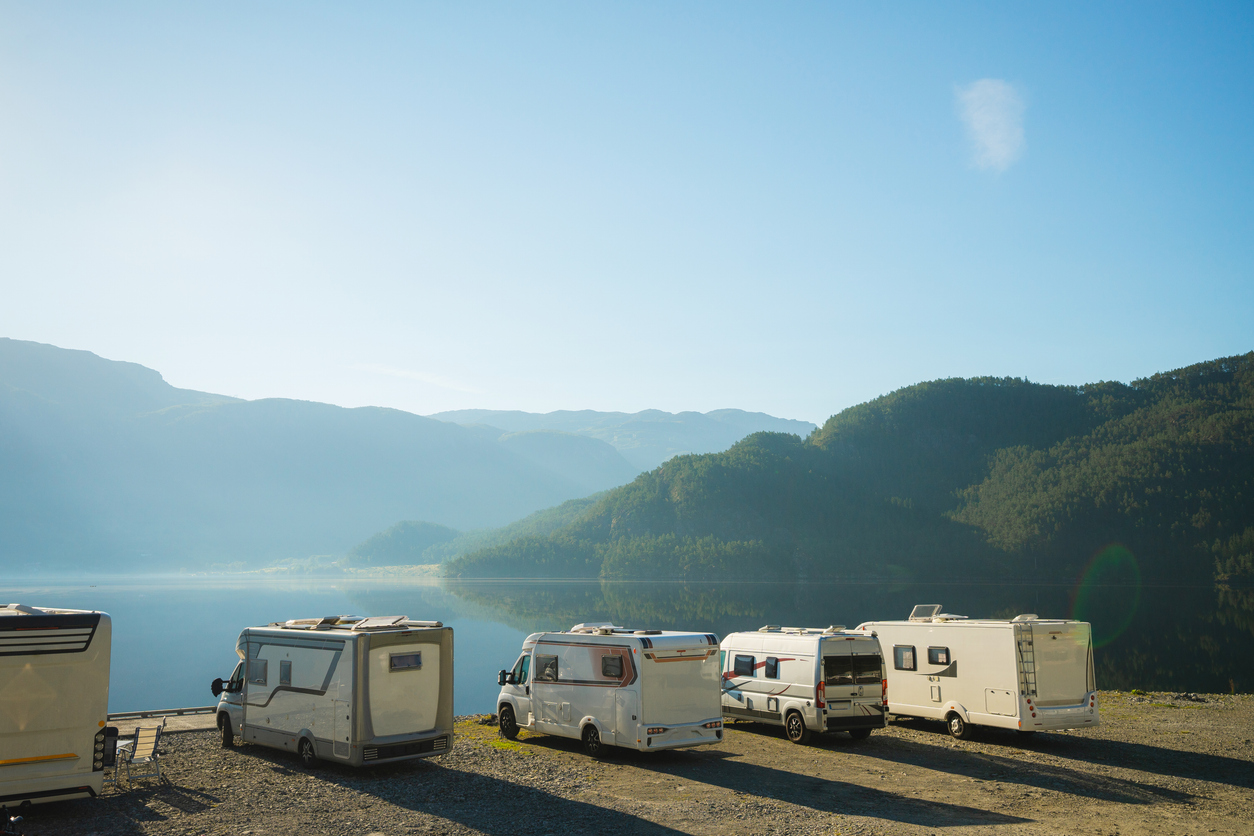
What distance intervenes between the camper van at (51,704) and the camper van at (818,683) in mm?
13542

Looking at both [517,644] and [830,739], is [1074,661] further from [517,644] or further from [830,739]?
[517,644]

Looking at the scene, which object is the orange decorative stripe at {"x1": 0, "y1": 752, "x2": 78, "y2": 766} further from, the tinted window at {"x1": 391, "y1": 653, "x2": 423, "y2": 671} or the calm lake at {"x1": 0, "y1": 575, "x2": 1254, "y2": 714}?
the calm lake at {"x1": 0, "y1": 575, "x2": 1254, "y2": 714}

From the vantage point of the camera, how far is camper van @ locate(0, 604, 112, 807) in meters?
11.6

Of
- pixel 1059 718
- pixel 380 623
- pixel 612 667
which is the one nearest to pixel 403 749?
pixel 380 623

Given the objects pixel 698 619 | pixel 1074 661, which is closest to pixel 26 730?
pixel 1074 661

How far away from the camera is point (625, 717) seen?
16016 mm

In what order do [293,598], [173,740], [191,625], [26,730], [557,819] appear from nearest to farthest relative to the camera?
[26,730], [557,819], [173,740], [191,625], [293,598]

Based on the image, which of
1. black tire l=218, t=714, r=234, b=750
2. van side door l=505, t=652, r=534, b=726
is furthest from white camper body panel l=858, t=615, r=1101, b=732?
black tire l=218, t=714, r=234, b=750

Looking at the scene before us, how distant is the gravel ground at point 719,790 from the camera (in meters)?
12.1

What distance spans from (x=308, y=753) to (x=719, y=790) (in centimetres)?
785

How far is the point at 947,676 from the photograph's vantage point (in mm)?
19344

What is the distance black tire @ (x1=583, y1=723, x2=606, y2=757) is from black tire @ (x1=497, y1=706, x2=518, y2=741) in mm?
2659

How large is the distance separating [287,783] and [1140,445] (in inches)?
8595

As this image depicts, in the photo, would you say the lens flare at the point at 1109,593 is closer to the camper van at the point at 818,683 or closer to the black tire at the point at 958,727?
the black tire at the point at 958,727
